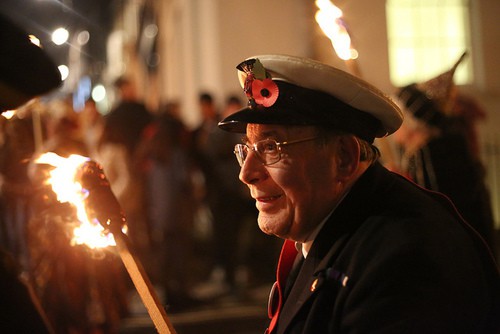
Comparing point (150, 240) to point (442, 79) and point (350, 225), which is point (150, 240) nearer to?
point (442, 79)

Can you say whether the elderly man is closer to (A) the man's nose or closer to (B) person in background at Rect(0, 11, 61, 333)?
(A) the man's nose

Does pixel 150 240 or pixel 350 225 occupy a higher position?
pixel 350 225

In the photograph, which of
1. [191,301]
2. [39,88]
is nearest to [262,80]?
[39,88]

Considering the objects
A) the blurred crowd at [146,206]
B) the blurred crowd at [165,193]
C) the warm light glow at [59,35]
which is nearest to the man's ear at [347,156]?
the blurred crowd at [165,193]

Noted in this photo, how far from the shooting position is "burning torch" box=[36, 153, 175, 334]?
8.72ft

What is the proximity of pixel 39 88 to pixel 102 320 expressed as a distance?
3.77m

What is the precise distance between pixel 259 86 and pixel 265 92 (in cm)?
4

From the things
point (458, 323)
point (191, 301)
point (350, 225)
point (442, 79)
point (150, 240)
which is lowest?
point (191, 301)

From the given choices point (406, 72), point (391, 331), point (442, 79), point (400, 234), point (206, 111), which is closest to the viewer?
point (391, 331)

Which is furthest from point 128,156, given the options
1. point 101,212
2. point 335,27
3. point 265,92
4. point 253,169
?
point 265,92

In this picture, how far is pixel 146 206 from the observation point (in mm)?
8539

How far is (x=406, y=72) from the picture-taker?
12.2 metres

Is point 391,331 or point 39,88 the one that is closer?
point 391,331

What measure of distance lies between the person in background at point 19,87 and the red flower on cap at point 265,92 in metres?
0.70
